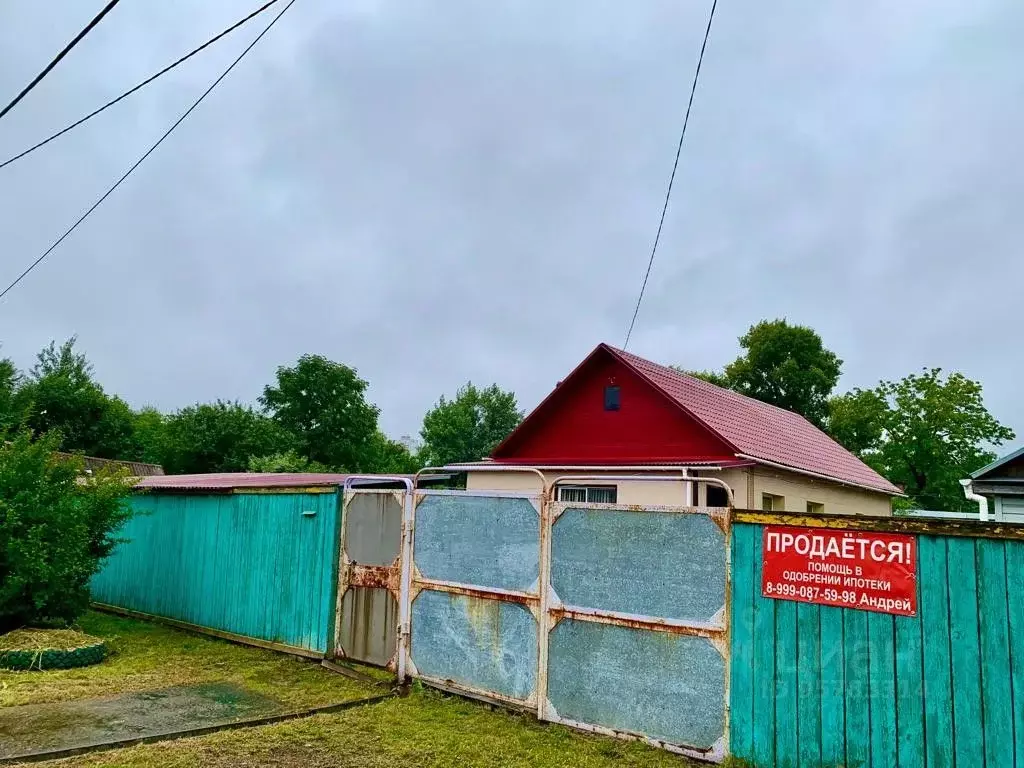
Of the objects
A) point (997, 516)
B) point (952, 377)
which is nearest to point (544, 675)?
point (997, 516)

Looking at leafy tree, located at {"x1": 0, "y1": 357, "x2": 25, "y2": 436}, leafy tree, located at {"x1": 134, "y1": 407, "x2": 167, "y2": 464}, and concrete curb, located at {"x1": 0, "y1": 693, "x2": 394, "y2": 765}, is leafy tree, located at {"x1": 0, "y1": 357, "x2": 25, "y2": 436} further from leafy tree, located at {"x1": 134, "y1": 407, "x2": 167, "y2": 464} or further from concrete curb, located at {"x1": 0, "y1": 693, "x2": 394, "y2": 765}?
concrete curb, located at {"x1": 0, "y1": 693, "x2": 394, "y2": 765}

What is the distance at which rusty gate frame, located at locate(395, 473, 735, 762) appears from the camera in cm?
489

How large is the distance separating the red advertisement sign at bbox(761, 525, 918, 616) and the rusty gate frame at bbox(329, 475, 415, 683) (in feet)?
11.6

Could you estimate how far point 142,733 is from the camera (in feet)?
17.1

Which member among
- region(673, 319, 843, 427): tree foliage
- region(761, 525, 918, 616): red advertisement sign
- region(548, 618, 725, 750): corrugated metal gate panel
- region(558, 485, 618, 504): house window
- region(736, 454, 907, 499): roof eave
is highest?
region(673, 319, 843, 427): tree foliage

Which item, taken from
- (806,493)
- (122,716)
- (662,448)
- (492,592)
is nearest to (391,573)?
(492,592)

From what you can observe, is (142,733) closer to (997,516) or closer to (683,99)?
(683,99)

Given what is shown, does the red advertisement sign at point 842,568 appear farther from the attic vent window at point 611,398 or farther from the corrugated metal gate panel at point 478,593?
the attic vent window at point 611,398

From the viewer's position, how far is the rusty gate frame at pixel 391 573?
270 inches

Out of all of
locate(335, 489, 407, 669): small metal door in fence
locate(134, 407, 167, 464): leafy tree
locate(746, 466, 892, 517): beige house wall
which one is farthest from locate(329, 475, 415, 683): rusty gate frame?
locate(134, 407, 167, 464): leafy tree

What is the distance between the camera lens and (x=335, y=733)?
5328 millimetres

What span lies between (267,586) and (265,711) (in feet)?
8.88

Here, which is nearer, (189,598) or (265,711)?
(265,711)

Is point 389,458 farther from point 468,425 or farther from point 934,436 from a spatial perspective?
point 934,436
